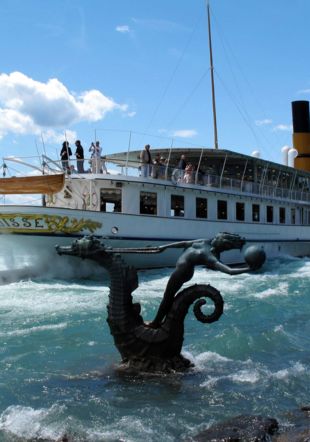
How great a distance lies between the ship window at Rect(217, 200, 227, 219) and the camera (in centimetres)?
2341

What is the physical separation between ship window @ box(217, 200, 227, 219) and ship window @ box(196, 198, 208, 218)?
86 cm

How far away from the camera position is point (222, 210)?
2364 cm

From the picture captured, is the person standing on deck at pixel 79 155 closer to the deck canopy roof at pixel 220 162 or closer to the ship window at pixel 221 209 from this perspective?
the deck canopy roof at pixel 220 162

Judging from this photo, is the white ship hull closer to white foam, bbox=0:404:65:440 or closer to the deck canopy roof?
the deck canopy roof

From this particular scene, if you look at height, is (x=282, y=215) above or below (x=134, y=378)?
above

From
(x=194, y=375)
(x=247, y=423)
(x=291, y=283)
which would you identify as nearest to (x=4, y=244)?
(x=291, y=283)

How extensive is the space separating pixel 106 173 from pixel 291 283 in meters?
7.53

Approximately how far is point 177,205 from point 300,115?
741 inches

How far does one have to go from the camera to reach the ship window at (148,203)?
2025 cm

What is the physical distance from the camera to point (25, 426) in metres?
5.61

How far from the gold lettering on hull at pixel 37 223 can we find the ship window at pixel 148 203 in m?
3.53

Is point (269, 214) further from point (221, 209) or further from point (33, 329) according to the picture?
point (33, 329)

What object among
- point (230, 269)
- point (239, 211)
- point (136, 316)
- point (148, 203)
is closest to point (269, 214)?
point (239, 211)

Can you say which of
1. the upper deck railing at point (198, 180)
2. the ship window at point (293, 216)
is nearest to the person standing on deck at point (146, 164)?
the upper deck railing at point (198, 180)
